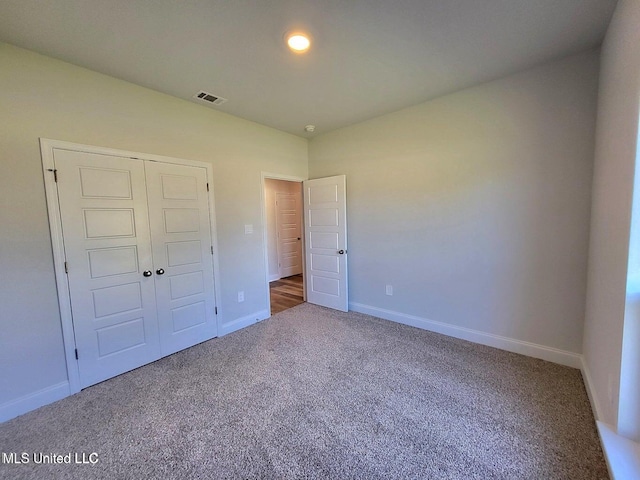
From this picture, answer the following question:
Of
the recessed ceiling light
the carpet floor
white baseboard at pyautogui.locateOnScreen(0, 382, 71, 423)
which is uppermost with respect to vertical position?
the recessed ceiling light

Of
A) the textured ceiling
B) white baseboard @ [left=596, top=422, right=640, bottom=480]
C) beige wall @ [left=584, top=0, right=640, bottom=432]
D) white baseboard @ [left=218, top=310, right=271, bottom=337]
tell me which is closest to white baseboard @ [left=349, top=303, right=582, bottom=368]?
beige wall @ [left=584, top=0, right=640, bottom=432]

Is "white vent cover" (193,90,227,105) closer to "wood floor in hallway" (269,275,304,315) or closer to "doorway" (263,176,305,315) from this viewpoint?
"doorway" (263,176,305,315)

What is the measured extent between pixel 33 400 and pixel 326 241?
3.30 meters

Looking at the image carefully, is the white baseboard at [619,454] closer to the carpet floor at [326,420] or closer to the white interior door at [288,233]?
the carpet floor at [326,420]

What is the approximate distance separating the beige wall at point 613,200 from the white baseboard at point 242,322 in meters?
3.30

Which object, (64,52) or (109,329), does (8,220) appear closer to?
(109,329)

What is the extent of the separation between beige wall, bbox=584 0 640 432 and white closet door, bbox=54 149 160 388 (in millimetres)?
3565

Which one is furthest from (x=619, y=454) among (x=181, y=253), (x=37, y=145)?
(x=37, y=145)

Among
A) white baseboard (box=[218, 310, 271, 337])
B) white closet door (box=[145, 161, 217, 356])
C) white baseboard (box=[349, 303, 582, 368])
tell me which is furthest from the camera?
white baseboard (box=[218, 310, 271, 337])

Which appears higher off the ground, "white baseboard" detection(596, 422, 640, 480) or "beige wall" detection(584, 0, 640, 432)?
"beige wall" detection(584, 0, 640, 432)

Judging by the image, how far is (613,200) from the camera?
160 cm

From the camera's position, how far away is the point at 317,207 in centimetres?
405

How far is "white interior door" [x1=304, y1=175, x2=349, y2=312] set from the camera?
380cm

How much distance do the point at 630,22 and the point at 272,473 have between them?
317 centimetres
